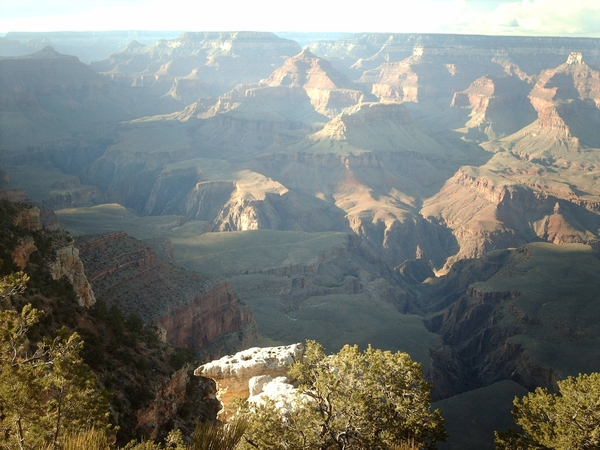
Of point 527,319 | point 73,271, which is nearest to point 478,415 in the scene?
point 527,319

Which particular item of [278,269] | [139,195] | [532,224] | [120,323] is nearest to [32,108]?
[139,195]

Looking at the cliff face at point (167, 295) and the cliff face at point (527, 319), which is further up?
the cliff face at point (167, 295)

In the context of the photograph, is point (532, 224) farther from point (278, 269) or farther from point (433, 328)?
point (278, 269)

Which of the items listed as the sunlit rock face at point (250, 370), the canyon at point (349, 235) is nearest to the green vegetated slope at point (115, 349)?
the sunlit rock face at point (250, 370)

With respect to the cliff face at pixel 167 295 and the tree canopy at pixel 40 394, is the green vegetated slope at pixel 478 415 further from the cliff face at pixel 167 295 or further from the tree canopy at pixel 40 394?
the tree canopy at pixel 40 394

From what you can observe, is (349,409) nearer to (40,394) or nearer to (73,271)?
(40,394)

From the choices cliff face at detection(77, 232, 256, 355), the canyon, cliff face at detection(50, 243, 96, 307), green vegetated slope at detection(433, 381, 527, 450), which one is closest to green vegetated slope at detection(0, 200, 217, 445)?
cliff face at detection(50, 243, 96, 307)
